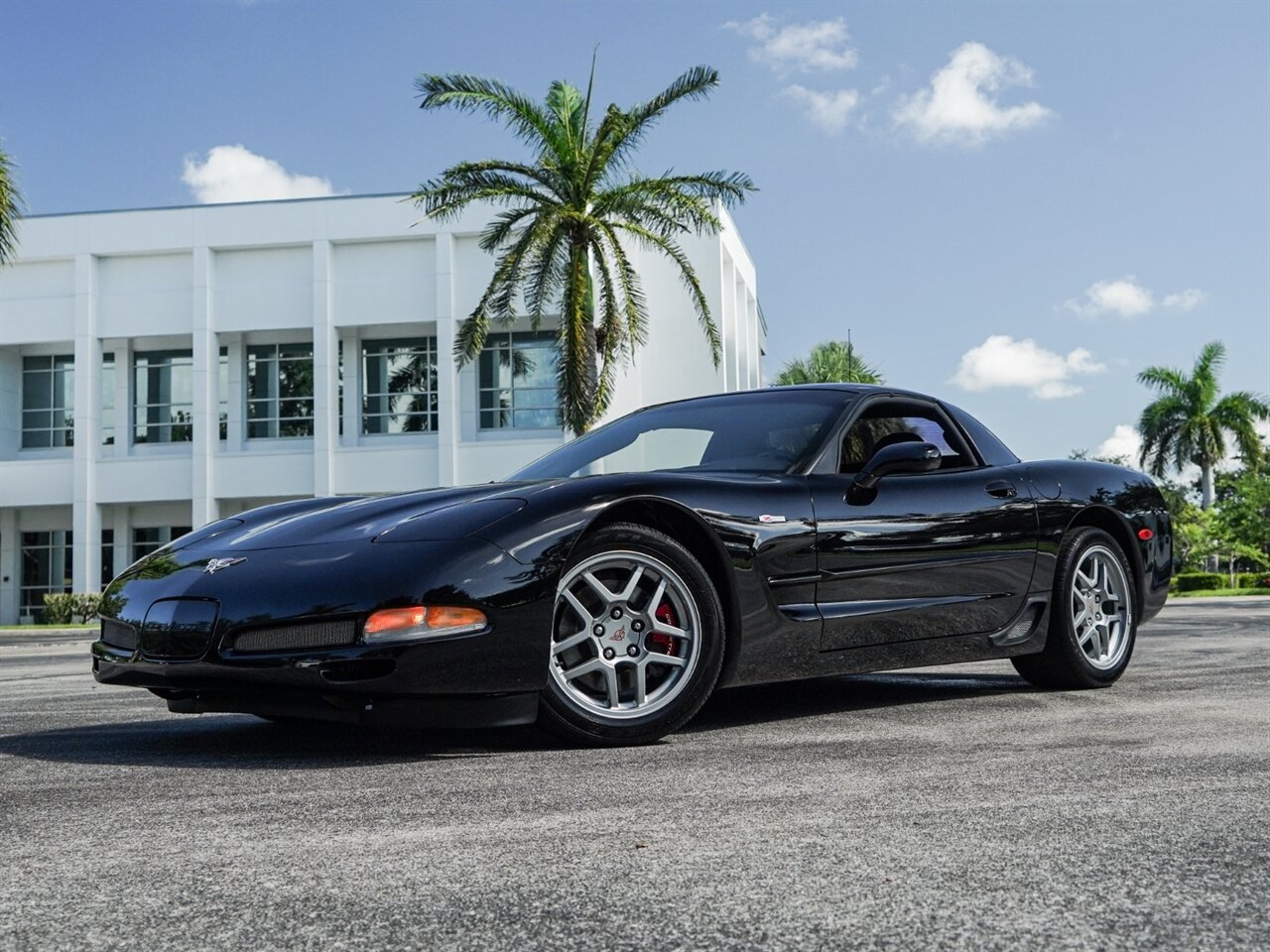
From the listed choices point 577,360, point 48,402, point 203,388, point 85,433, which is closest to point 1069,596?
point 577,360

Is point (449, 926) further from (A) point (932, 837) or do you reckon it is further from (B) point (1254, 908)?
(B) point (1254, 908)

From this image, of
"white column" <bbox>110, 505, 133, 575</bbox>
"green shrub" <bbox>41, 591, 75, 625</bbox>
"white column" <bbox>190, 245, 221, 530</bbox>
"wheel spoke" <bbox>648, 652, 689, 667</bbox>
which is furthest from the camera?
"white column" <bbox>110, 505, 133, 575</bbox>

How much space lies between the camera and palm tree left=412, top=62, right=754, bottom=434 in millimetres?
23703

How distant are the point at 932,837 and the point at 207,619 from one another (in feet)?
7.39

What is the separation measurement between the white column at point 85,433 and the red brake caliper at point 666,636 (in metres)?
36.0

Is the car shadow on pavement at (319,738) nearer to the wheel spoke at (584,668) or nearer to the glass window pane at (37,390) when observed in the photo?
the wheel spoke at (584,668)

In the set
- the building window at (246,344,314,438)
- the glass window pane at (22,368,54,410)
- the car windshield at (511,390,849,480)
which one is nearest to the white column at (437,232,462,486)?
the building window at (246,344,314,438)

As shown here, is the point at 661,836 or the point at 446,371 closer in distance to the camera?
the point at 661,836

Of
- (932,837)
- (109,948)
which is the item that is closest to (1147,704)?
(932,837)

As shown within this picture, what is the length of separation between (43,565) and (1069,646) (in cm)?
3888

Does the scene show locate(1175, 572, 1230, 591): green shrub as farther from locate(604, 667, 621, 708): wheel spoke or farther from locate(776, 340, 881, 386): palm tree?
locate(604, 667, 621, 708): wheel spoke

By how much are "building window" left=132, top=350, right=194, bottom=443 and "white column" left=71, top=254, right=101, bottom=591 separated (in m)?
1.53

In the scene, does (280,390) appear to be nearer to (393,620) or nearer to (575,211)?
(575,211)

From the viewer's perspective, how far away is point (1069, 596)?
18.9 feet
